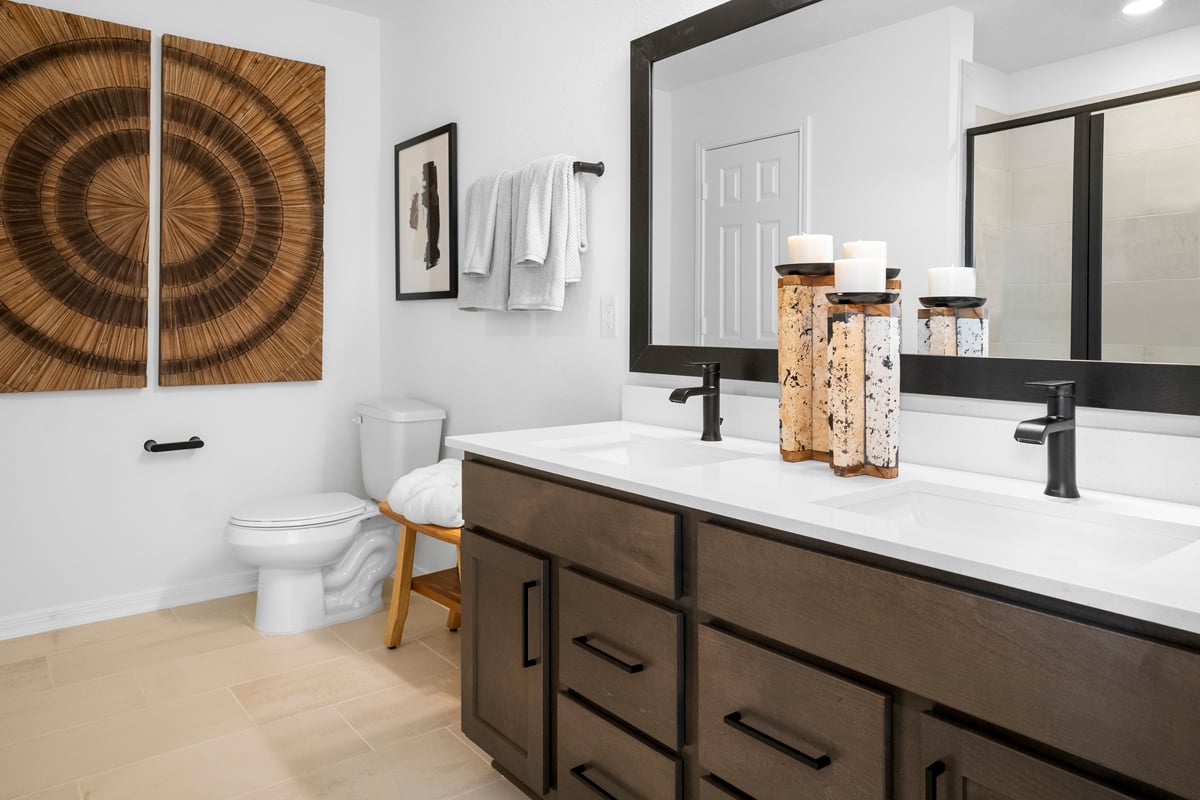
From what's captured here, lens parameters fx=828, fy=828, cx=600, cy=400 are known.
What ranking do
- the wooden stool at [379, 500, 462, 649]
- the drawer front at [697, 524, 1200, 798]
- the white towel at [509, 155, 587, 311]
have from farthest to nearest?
the wooden stool at [379, 500, 462, 649], the white towel at [509, 155, 587, 311], the drawer front at [697, 524, 1200, 798]

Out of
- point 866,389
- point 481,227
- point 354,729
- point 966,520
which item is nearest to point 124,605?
point 354,729

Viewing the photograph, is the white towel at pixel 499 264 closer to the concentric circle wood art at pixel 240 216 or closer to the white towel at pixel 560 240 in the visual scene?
the white towel at pixel 560 240

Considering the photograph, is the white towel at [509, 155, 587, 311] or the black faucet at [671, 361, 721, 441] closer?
the black faucet at [671, 361, 721, 441]

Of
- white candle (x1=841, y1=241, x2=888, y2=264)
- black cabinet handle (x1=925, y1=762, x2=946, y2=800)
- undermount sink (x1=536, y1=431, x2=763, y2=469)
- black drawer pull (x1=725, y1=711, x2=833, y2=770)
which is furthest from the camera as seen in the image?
undermount sink (x1=536, y1=431, x2=763, y2=469)

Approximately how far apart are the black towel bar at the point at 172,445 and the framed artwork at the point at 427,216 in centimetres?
94

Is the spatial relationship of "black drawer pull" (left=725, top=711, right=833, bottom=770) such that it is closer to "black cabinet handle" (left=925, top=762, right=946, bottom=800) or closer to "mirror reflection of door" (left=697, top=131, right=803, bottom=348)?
"black cabinet handle" (left=925, top=762, right=946, bottom=800)

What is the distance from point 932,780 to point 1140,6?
1.19m

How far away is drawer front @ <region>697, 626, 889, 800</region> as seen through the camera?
104cm

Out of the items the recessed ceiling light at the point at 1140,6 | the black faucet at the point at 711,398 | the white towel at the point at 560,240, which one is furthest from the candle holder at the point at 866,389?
the white towel at the point at 560,240

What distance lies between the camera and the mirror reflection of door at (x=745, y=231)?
183 cm

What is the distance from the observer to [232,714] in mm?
2256

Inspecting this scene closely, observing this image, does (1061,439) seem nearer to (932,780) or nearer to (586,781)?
(932,780)

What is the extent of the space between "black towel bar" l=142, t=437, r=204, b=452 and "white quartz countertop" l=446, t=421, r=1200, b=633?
1.73m

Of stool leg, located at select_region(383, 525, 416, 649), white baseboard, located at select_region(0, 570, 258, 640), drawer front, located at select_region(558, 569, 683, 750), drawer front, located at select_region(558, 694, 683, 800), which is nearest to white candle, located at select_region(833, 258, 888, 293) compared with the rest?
drawer front, located at select_region(558, 569, 683, 750)
